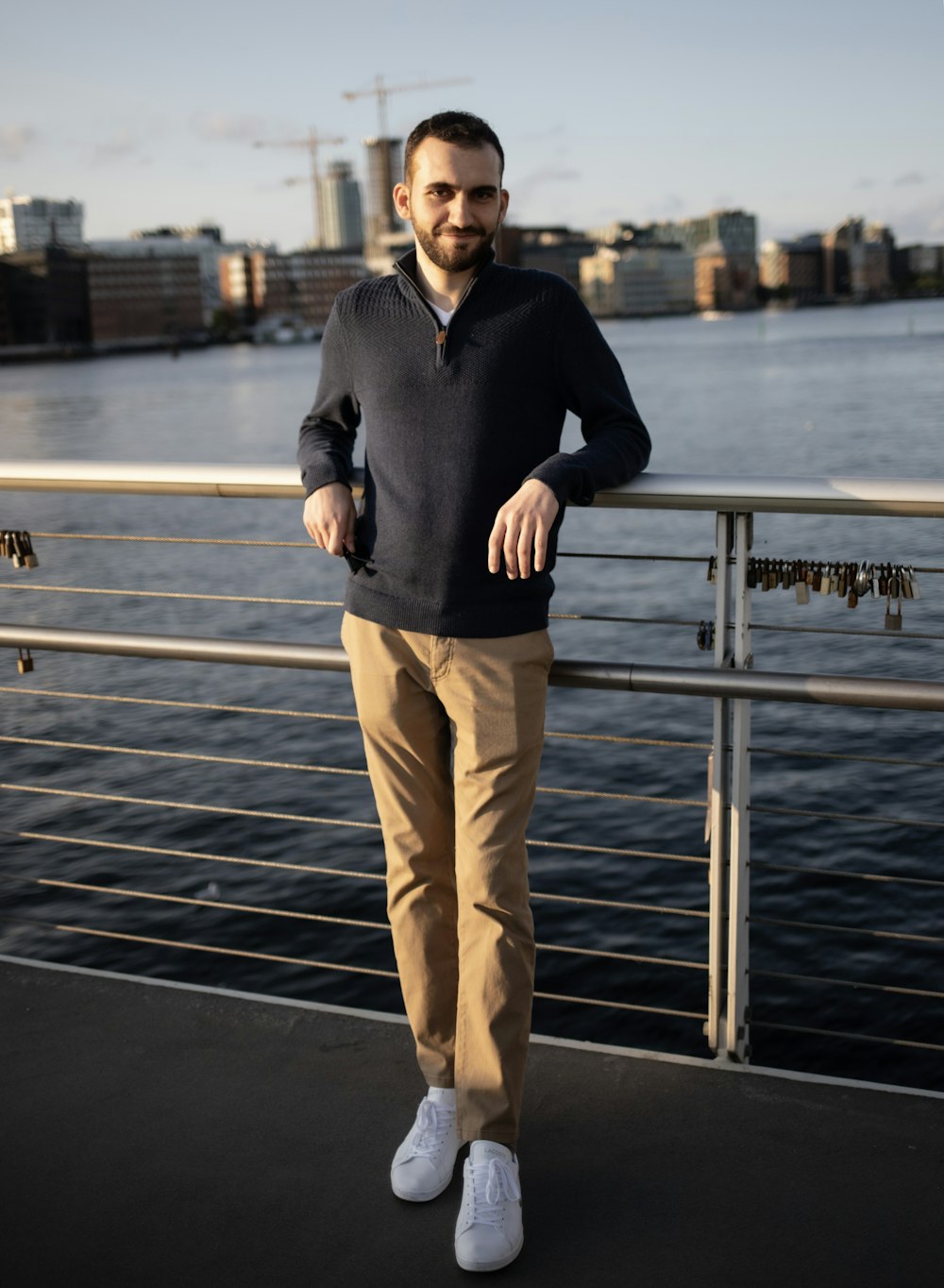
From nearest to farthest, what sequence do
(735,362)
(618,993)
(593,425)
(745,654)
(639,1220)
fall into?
(639,1220), (593,425), (745,654), (618,993), (735,362)

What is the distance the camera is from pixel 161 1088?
224 cm

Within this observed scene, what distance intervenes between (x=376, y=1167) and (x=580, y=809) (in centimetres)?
549

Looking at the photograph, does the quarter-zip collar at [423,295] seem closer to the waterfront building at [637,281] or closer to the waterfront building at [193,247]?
the waterfront building at [193,247]

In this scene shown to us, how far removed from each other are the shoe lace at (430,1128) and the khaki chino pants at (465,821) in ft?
0.16

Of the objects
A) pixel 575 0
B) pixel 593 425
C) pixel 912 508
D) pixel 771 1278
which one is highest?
pixel 575 0

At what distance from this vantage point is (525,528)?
178 cm

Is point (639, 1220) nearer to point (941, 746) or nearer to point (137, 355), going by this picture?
point (941, 746)

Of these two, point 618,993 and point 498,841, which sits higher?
point 498,841

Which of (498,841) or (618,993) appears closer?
(498,841)

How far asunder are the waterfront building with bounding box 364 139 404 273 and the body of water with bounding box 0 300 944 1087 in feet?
350

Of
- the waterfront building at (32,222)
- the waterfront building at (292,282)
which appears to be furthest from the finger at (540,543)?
the waterfront building at (32,222)

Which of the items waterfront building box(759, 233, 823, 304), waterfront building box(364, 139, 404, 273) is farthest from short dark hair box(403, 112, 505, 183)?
waterfront building box(759, 233, 823, 304)

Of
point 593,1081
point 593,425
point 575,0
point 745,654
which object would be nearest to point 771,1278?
point 593,1081

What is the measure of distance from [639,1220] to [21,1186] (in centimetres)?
88
